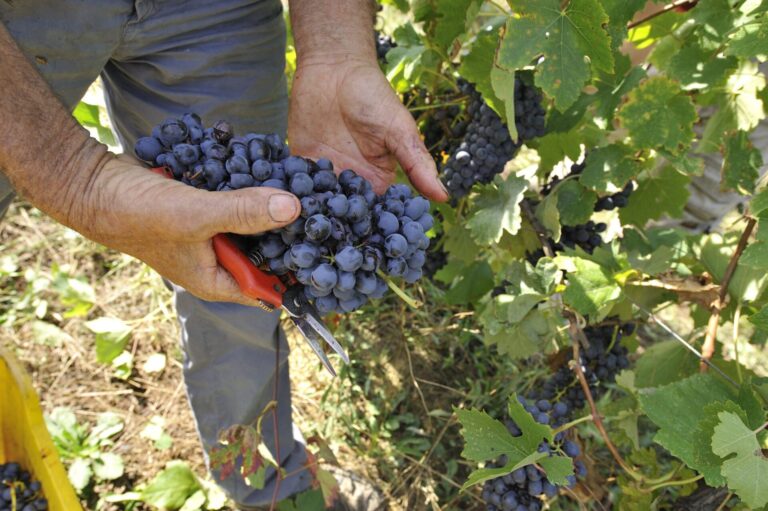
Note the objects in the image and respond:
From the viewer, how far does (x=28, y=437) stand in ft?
6.93

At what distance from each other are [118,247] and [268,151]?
0.42m

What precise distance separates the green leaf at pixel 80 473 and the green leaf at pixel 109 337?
1.43 ft

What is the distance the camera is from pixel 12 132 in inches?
49.6

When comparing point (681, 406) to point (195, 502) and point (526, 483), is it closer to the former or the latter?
point (526, 483)

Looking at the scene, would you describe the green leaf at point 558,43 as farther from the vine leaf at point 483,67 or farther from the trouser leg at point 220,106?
the trouser leg at point 220,106

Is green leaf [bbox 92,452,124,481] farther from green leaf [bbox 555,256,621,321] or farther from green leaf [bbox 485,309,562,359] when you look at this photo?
green leaf [bbox 555,256,621,321]

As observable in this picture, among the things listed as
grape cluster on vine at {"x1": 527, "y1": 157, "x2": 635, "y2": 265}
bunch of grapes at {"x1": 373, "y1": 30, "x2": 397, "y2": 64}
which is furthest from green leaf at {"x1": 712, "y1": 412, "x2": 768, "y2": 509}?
bunch of grapes at {"x1": 373, "y1": 30, "x2": 397, "y2": 64}

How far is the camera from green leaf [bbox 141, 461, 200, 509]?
241cm

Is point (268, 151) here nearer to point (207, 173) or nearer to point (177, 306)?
point (207, 173)

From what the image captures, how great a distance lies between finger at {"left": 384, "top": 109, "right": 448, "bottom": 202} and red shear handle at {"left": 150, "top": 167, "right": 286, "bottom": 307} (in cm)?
44

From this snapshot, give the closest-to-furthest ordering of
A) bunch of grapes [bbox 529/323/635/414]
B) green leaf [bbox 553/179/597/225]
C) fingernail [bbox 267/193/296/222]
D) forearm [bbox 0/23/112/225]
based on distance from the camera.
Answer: fingernail [bbox 267/193/296/222] < forearm [bbox 0/23/112/225] < green leaf [bbox 553/179/597/225] < bunch of grapes [bbox 529/323/635/414]

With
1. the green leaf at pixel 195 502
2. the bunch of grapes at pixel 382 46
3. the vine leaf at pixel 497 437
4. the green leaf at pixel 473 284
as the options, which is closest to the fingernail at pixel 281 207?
the vine leaf at pixel 497 437

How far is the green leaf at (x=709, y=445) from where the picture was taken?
1290mm

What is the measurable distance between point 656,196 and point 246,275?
1.46 metres
